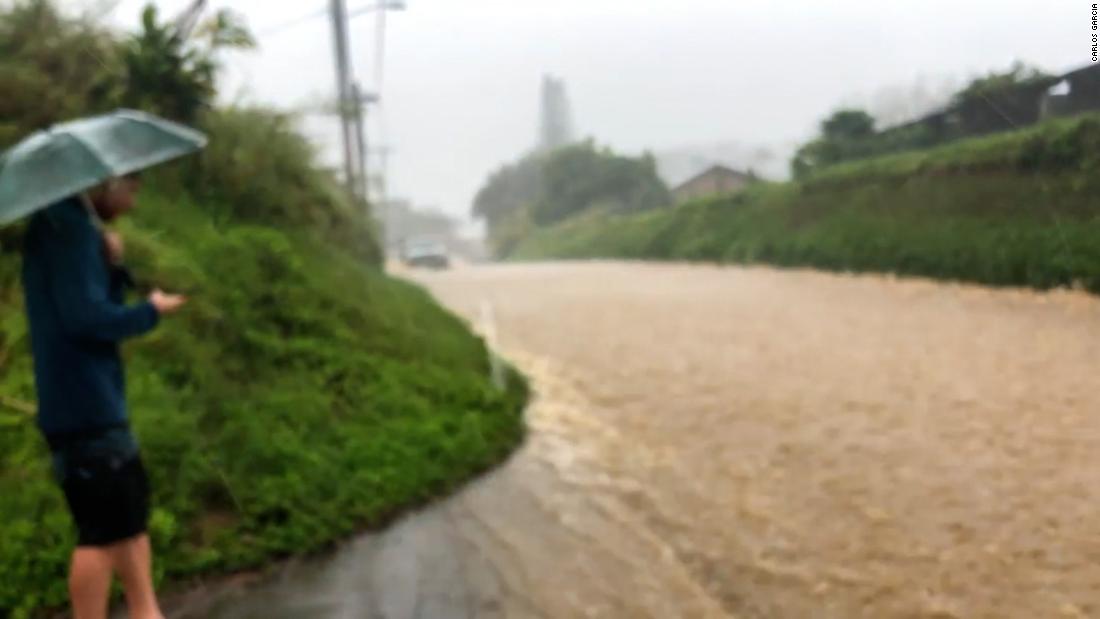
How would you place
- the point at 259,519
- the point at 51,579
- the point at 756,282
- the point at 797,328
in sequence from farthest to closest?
1. the point at 756,282
2. the point at 797,328
3. the point at 259,519
4. the point at 51,579

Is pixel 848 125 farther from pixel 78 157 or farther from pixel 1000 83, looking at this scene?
pixel 78 157

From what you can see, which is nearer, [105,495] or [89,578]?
[105,495]

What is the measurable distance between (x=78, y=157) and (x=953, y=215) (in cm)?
1786

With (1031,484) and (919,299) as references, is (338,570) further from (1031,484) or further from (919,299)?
(919,299)

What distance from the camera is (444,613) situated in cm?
501

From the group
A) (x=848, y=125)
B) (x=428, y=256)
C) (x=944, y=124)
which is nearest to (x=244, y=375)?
(x=944, y=124)

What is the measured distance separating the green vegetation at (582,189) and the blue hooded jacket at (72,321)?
53351 mm

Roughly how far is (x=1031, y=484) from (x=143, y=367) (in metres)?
5.04

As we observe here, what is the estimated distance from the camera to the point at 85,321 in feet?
10.9

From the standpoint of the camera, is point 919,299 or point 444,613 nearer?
point 444,613

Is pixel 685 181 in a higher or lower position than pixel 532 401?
higher

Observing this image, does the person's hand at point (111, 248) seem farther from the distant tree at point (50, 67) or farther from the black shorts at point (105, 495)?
the distant tree at point (50, 67)

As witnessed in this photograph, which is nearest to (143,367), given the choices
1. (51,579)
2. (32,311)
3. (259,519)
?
(259,519)

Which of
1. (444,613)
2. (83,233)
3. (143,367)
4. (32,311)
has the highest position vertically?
(83,233)
